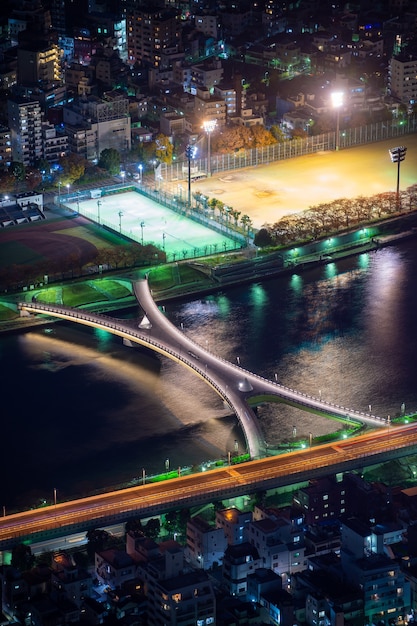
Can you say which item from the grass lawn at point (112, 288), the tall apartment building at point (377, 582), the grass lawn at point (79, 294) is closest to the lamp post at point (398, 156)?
the grass lawn at point (112, 288)

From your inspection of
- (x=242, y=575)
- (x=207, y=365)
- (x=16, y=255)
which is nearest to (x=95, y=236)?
→ (x=16, y=255)

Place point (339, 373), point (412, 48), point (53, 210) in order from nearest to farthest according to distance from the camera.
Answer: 1. point (339, 373)
2. point (53, 210)
3. point (412, 48)

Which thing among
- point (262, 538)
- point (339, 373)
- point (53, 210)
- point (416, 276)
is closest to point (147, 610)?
point (262, 538)

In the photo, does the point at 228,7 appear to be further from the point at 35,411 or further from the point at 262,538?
the point at 262,538

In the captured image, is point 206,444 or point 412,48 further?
point 412,48

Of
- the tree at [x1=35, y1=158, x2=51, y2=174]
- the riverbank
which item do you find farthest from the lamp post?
the tree at [x1=35, y1=158, x2=51, y2=174]

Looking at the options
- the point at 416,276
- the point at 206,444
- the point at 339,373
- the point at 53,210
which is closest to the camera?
the point at 206,444

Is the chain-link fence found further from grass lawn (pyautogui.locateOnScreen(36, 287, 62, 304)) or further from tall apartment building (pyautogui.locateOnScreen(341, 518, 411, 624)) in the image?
tall apartment building (pyautogui.locateOnScreen(341, 518, 411, 624))

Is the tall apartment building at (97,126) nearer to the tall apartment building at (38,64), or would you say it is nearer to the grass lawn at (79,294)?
the tall apartment building at (38,64)
